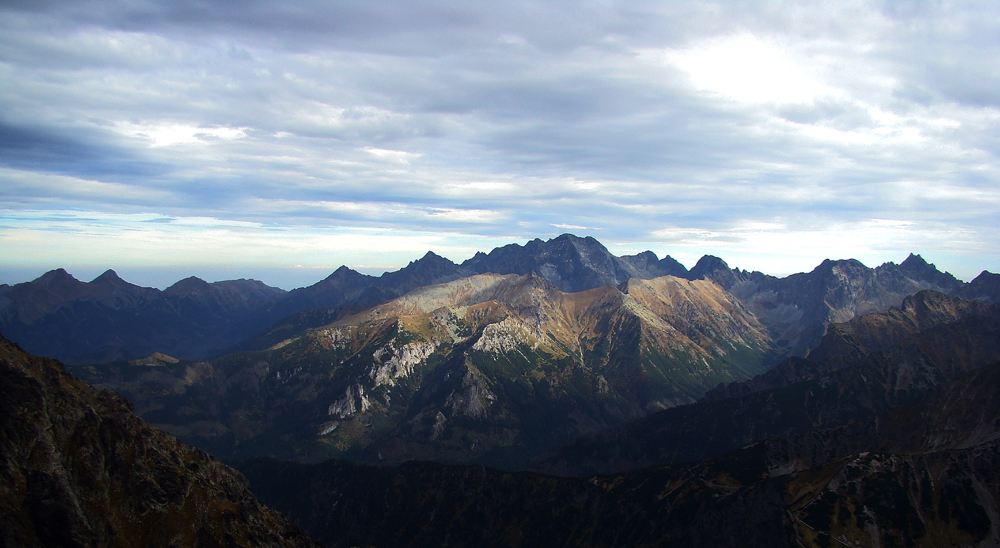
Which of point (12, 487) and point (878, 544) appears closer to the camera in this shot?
point (12, 487)

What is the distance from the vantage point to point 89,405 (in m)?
148

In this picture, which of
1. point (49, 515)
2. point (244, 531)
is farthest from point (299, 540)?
point (49, 515)

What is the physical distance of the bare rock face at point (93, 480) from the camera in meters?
118

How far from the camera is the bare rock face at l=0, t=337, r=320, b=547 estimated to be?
118375mm

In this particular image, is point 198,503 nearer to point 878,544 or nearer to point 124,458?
point 124,458

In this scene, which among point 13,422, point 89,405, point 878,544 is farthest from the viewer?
point 878,544

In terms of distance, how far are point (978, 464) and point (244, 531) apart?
244 m

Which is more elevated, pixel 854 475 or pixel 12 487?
pixel 12 487

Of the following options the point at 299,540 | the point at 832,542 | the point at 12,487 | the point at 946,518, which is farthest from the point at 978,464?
the point at 12,487

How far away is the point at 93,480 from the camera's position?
441ft

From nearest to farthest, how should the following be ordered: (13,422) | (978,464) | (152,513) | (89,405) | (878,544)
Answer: (13,422) → (152,513) → (89,405) → (878,544) → (978,464)

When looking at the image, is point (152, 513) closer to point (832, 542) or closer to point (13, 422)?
point (13, 422)

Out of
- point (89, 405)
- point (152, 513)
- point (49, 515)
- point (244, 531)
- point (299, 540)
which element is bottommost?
point (299, 540)

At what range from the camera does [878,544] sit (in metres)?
173
